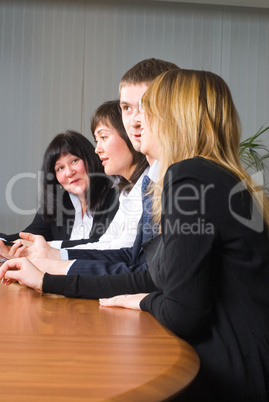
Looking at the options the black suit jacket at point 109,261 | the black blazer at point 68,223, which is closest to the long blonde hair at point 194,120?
the black suit jacket at point 109,261

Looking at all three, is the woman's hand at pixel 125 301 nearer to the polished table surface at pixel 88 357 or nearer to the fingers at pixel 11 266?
the polished table surface at pixel 88 357

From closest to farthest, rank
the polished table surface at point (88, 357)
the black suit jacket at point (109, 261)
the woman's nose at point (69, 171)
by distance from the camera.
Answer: the polished table surface at point (88, 357)
the black suit jacket at point (109, 261)
the woman's nose at point (69, 171)

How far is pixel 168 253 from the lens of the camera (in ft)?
3.63

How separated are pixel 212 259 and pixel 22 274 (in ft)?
1.95

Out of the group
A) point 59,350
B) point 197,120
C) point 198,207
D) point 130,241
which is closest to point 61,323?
point 59,350

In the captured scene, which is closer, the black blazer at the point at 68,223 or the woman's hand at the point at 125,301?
the woman's hand at the point at 125,301

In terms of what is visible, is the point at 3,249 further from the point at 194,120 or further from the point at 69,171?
the point at 194,120

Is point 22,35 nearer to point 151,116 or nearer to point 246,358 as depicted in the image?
point 151,116

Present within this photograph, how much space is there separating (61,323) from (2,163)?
5240mm

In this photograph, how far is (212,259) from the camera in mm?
1120

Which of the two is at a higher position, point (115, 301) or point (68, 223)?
point (115, 301)

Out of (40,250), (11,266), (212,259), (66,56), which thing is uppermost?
(66,56)

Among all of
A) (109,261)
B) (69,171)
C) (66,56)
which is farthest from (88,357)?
(66,56)

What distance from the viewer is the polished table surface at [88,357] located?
0.67 metres
